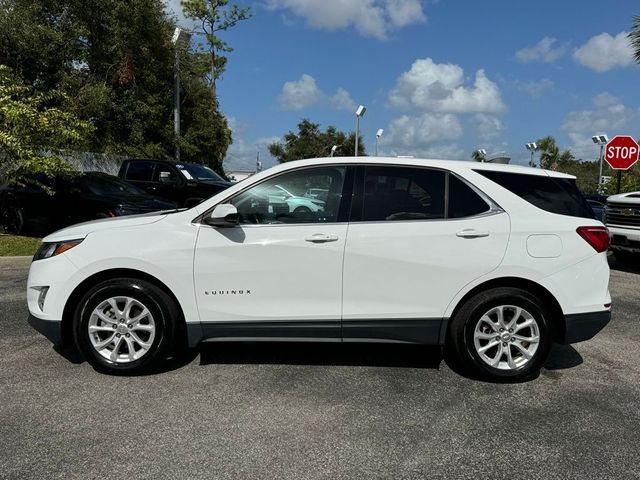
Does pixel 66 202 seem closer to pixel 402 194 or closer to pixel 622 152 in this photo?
pixel 402 194

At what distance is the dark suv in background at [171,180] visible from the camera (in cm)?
1318

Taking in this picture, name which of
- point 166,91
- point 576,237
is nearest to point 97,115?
point 166,91

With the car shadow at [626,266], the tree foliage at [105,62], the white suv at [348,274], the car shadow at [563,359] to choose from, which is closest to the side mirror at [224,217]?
the white suv at [348,274]

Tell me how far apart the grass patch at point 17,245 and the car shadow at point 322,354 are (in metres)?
6.66

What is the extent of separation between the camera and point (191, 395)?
4020mm

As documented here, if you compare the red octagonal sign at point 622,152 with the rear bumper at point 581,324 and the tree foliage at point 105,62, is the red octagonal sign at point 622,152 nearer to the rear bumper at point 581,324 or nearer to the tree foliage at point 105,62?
the rear bumper at point 581,324

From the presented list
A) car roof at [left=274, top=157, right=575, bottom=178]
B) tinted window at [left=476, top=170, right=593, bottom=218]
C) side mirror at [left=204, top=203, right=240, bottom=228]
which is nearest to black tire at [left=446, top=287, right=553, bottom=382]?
tinted window at [left=476, top=170, right=593, bottom=218]

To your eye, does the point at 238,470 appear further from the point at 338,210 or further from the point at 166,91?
the point at 166,91

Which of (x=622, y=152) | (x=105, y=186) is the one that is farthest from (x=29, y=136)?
(x=622, y=152)

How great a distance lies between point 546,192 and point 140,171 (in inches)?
445

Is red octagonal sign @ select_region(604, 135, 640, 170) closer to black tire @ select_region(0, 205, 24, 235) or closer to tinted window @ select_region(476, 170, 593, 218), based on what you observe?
tinted window @ select_region(476, 170, 593, 218)

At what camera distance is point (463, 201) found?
428 centimetres

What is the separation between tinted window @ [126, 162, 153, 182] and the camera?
13663mm

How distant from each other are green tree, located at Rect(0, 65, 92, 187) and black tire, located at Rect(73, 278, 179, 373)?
262 inches
